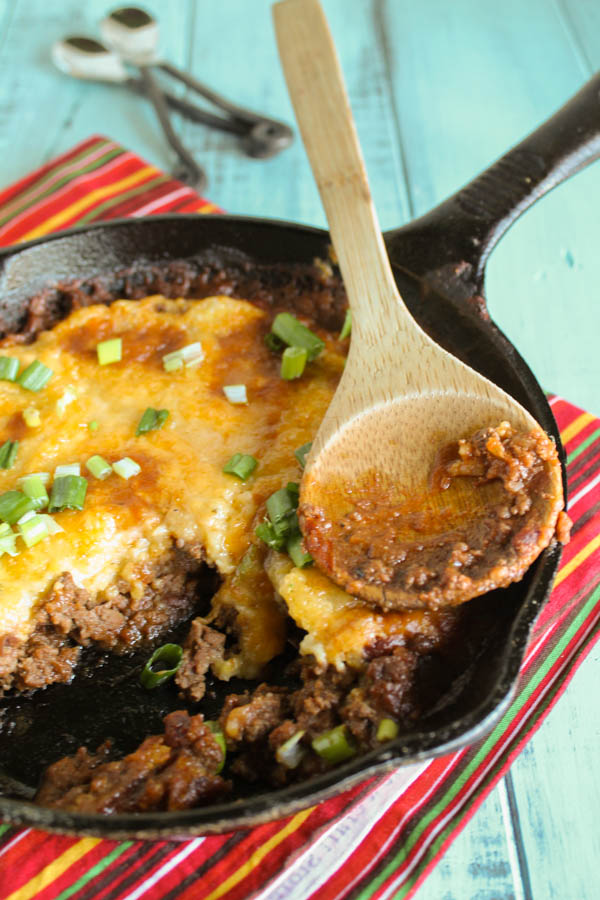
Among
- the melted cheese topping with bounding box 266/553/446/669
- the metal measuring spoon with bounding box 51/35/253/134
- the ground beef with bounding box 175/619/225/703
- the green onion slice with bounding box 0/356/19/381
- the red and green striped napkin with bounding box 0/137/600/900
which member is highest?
the metal measuring spoon with bounding box 51/35/253/134

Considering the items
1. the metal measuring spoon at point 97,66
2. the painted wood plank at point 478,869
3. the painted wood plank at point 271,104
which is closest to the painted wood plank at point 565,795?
the painted wood plank at point 478,869

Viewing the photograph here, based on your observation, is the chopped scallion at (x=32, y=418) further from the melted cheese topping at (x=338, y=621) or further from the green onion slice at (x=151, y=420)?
the melted cheese topping at (x=338, y=621)

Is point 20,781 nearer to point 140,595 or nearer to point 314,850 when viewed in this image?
point 140,595

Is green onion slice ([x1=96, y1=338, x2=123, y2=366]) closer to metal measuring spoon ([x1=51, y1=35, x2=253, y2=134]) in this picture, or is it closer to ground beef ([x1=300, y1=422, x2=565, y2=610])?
ground beef ([x1=300, y1=422, x2=565, y2=610])

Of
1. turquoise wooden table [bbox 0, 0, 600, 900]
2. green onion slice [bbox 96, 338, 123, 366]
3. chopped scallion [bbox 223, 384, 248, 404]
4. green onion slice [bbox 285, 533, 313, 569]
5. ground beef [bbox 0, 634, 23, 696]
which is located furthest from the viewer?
turquoise wooden table [bbox 0, 0, 600, 900]

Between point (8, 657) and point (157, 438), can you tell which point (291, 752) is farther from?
point (157, 438)

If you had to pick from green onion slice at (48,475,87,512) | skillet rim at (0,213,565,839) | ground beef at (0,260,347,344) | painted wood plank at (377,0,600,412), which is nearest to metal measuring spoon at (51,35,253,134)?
painted wood plank at (377,0,600,412)

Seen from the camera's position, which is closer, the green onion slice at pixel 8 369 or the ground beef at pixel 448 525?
the ground beef at pixel 448 525
